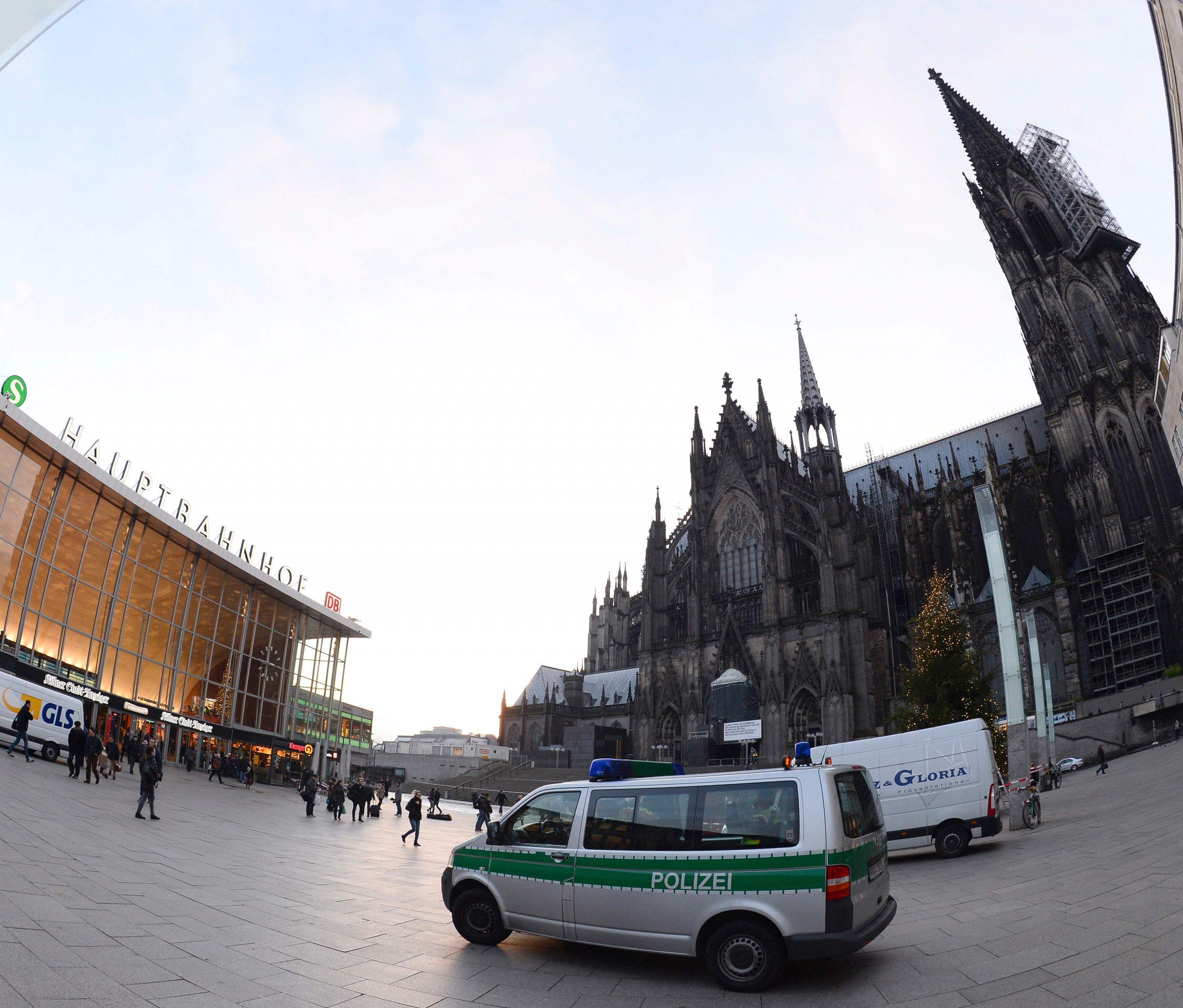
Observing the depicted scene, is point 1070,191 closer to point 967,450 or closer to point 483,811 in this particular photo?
point 967,450

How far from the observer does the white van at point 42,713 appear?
21.7 m

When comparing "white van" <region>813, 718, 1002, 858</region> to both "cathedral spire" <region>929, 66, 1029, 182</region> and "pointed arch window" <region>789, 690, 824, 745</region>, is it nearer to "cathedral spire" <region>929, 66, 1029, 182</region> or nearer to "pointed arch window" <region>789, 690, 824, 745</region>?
"pointed arch window" <region>789, 690, 824, 745</region>

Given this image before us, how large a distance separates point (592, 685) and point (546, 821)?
228 feet

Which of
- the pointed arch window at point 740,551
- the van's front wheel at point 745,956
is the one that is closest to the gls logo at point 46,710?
the van's front wheel at point 745,956

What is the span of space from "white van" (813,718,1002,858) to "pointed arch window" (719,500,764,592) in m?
39.3

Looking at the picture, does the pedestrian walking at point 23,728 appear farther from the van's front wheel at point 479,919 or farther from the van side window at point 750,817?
the van side window at point 750,817

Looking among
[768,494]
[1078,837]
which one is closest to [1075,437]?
[768,494]

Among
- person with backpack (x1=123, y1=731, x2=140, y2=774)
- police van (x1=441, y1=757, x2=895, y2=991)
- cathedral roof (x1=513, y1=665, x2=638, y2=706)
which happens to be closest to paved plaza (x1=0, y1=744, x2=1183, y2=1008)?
police van (x1=441, y1=757, x2=895, y2=991)

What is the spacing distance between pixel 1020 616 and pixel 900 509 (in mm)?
16939

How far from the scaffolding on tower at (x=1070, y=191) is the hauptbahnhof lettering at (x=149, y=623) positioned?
A: 6170 cm

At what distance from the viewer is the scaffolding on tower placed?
55.3 m

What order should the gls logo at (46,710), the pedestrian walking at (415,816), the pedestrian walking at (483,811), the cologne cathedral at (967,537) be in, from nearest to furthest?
the pedestrian walking at (415,816) < the gls logo at (46,710) < the pedestrian walking at (483,811) < the cologne cathedral at (967,537)

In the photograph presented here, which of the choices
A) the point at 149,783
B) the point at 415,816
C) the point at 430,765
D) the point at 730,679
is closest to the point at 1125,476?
the point at 730,679

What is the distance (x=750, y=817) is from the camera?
629 centimetres
